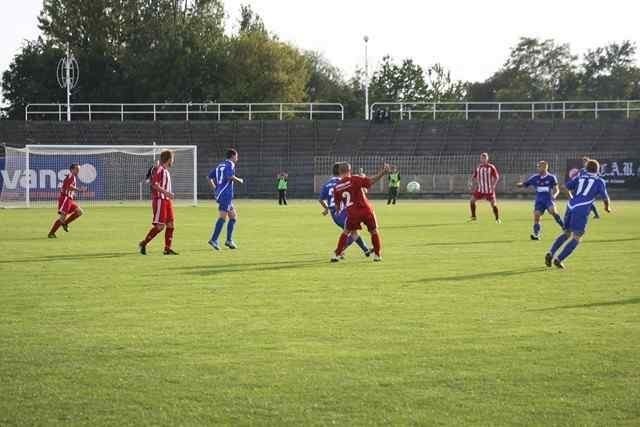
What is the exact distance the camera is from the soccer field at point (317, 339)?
6.42 m

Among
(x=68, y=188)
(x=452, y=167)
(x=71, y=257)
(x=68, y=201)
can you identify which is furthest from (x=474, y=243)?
(x=452, y=167)

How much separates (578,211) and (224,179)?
25.0 feet

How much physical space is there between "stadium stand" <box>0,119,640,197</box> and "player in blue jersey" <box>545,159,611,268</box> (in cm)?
3931

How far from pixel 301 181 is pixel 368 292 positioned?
43870 millimetres

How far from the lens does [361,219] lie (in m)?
16.2

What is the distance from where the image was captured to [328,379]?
7.18 metres

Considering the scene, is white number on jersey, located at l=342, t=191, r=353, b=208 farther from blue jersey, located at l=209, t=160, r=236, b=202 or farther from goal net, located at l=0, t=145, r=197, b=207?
goal net, located at l=0, t=145, r=197, b=207

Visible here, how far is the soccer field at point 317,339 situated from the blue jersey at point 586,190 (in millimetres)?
1054

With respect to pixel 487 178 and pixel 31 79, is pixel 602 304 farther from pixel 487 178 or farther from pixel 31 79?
pixel 31 79

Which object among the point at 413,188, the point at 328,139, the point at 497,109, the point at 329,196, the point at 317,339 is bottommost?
the point at 317,339

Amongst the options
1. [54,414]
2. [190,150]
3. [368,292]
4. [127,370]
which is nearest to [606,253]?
[368,292]

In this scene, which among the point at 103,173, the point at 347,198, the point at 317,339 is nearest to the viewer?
the point at 317,339

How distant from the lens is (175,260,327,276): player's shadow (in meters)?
14.7

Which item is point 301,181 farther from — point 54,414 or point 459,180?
point 54,414
